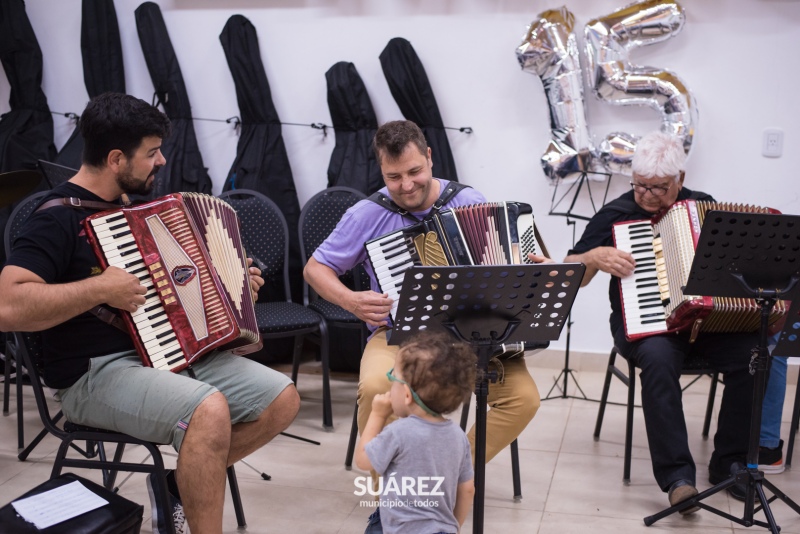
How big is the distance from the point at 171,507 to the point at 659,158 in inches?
78.2

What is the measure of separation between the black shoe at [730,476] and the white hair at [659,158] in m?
1.02

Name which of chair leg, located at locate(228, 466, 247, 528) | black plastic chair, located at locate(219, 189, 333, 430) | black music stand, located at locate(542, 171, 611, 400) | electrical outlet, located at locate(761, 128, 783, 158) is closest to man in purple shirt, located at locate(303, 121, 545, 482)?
chair leg, located at locate(228, 466, 247, 528)

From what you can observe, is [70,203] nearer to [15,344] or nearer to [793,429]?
[15,344]

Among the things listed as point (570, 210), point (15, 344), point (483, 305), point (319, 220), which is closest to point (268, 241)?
point (319, 220)

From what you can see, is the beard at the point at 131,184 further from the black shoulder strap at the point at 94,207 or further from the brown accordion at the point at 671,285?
the brown accordion at the point at 671,285

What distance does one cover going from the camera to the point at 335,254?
9.95ft

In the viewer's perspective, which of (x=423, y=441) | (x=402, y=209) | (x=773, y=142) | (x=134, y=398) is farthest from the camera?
(x=773, y=142)

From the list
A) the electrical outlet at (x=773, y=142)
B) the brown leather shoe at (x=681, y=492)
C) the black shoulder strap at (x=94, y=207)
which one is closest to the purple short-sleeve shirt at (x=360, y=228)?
the black shoulder strap at (x=94, y=207)

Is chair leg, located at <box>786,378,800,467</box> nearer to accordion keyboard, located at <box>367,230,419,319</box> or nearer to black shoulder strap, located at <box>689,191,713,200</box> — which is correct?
black shoulder strap, located at <box>689,191,713,200</box>

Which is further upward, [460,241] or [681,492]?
[460,241]

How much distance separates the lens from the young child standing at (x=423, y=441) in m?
2.01

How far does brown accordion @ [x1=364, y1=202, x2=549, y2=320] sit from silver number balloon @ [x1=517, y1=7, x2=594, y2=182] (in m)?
1.77

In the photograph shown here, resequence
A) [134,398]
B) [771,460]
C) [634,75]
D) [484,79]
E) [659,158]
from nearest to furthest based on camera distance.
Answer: [134,398] → [659,158] → [771,460] → [634,75] → [484,79]

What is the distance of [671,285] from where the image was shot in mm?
2992
